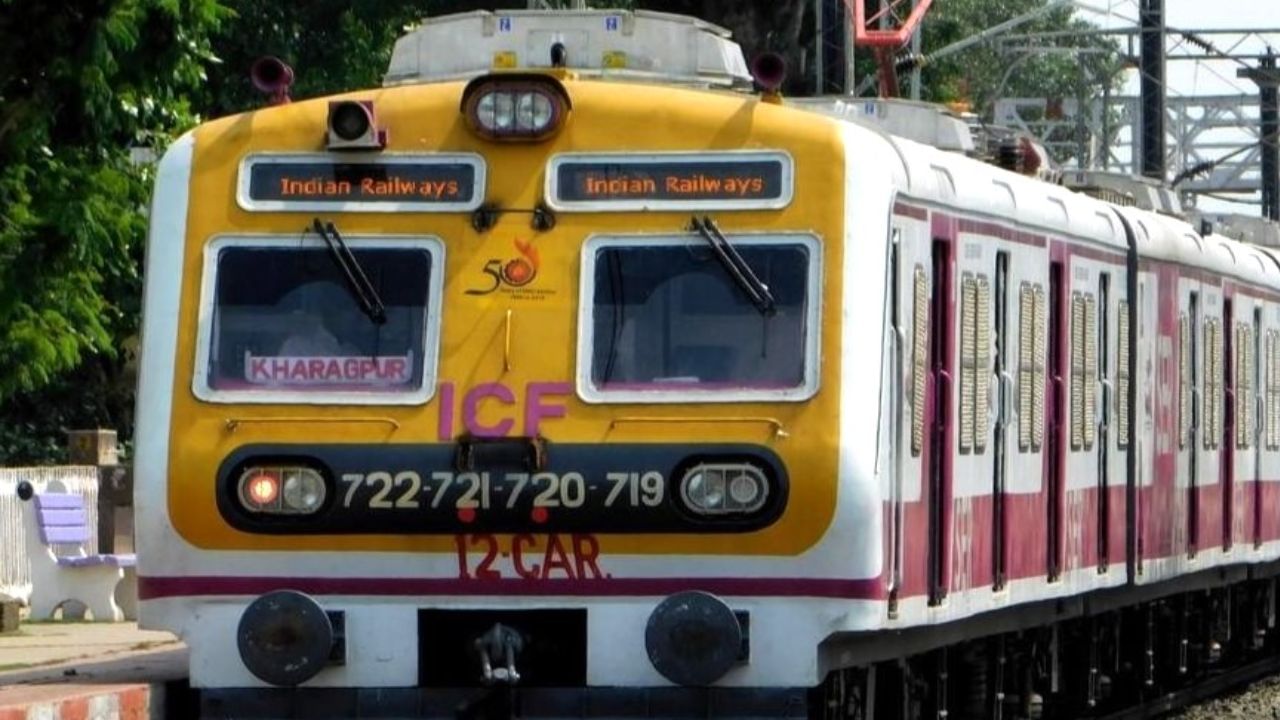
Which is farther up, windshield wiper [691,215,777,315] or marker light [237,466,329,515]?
windshield wiper [691,215,777,315]

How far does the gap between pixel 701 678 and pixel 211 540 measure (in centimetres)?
172

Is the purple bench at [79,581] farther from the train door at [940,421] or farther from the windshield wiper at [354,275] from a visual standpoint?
the windshield wiper at [354,275]

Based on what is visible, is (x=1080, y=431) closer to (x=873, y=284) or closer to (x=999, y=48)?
(x=873, y=284)

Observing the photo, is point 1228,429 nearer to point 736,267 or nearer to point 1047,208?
point 1047,208

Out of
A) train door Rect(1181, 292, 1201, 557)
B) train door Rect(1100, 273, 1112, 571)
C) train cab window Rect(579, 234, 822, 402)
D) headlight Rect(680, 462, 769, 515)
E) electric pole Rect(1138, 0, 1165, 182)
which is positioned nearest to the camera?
headlight Rect(680, 462, 769, 515)

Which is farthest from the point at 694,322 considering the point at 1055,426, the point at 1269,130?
the point at 1269,130

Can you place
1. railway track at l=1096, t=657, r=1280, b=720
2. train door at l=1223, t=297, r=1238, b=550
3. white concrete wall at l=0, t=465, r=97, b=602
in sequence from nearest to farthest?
railway track at l=1096, t=657, r=1280, b=720 < train door at l=1223, t=297, r=1238, b=550 < white concrete wall at l=0, t=465, r=97, b=602

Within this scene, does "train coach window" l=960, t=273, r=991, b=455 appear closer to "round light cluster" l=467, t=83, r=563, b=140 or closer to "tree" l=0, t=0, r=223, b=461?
"round light cluster" l=467, t=83, r=563, b=140

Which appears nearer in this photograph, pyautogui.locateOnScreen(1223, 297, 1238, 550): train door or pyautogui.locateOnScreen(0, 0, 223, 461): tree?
pyautogui.locateOnScreen(0, 0, 223, 461): tree

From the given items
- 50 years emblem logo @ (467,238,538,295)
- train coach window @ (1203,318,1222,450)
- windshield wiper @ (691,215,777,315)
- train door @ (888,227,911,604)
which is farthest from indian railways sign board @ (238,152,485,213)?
train coach window @ (1203,318,1222,450)

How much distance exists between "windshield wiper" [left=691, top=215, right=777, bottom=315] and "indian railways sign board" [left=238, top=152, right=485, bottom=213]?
0.80 m

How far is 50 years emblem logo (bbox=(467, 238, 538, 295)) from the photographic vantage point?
12.3 meters

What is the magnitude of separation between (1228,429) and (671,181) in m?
10.3

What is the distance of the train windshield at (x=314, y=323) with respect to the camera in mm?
12336
